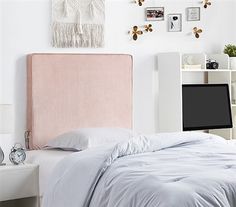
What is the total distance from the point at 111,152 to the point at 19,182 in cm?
84

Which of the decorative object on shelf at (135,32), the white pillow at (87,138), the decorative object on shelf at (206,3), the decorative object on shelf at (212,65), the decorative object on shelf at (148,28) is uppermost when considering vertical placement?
the decorative object on shelf at (206,3)

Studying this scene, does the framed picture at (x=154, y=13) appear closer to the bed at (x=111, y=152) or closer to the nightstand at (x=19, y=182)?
the bed at (x=111, y=152)

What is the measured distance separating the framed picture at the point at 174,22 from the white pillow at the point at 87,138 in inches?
51.2

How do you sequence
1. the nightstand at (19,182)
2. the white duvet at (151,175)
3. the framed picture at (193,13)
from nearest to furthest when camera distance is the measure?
1. the white duvet at (151,175)
2. the nightstand at (19,182)
3. the framed picture at (193,13)

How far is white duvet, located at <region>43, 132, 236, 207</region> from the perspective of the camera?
114 inches

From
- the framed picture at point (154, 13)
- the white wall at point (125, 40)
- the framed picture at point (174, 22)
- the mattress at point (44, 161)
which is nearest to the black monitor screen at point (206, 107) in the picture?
the white wall at point (125, 40)

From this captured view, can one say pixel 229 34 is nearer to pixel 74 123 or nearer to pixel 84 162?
pixel 74 123

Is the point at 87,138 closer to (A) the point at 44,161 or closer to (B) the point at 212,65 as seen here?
(A) the point at 44,161

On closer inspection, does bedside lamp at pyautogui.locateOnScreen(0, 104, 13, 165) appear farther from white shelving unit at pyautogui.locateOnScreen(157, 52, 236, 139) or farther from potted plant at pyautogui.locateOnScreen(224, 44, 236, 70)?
potted plant at pyautogui.locateOnScreen(224, 44, 236, 70)

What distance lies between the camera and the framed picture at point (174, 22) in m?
5.43

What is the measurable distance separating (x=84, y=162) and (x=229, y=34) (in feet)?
9.12

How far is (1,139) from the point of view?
14.9 ft

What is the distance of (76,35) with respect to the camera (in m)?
4.87

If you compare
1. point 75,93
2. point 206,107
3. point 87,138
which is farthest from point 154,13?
point 87,138
